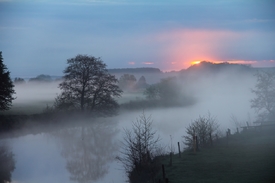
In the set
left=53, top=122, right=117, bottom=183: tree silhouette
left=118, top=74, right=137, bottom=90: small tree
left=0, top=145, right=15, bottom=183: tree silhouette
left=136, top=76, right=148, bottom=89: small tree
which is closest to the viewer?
left=0, top=145, right=15, bottom=183: tree silhouette

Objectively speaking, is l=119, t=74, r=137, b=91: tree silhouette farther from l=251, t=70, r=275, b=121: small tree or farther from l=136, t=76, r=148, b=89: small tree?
l=251, t=70, r=275, b=121: small tree

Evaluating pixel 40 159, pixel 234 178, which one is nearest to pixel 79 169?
pixel 40 159

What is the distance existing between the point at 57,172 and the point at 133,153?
6.92 meters

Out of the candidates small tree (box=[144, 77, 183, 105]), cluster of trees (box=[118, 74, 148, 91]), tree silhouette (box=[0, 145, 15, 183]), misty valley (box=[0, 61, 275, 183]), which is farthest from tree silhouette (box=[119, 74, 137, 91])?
tree silhouette (box=[0, 145, 15, 183])

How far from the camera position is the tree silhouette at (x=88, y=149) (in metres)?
22.1

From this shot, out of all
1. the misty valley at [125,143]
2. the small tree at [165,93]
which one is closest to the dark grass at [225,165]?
the misty valley at [125,143]

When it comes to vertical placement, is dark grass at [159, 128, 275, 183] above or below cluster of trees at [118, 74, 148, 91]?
below

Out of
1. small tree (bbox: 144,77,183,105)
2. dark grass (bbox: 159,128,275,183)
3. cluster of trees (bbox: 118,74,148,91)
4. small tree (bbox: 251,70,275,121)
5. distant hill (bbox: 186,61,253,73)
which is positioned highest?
distant hill (bbox: 186,61,253,73)

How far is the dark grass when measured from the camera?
49.5 feet

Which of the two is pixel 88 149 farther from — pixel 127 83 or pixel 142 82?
pixel 142 82

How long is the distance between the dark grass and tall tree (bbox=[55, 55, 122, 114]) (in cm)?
1821

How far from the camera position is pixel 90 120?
4091 cm

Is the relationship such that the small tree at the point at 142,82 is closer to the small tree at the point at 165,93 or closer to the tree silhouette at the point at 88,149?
the small tree at the point at 165,93

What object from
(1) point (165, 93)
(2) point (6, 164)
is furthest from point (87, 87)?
(1) point (165, 93)
